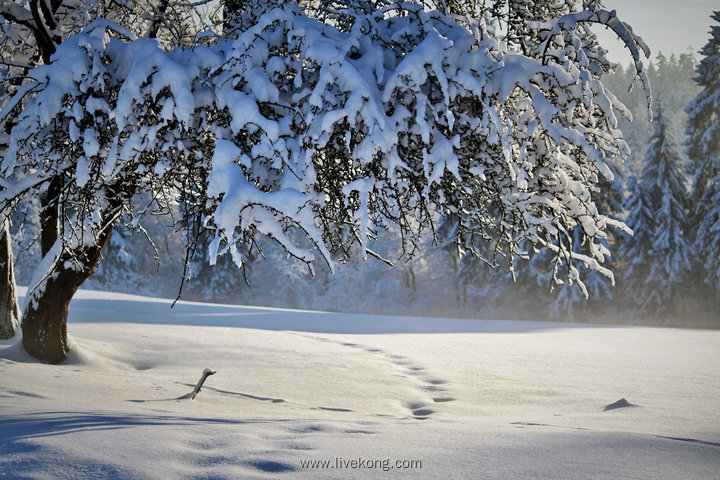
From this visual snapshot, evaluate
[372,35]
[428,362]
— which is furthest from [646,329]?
[372,35]

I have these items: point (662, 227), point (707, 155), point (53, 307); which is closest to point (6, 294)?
point (53, 307)

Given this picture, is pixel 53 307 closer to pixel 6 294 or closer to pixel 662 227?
pixel 6 294

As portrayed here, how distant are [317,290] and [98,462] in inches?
1694

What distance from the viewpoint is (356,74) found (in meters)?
4.28

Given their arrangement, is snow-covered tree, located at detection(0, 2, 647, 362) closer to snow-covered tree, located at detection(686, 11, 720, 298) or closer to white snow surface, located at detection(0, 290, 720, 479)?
white snow surface, located at detection(0, 290, 720, 479)

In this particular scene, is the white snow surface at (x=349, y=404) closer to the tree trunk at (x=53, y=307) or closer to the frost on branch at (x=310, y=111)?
the tree trunk at (x=53, y=307)

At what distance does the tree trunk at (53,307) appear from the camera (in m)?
7.09

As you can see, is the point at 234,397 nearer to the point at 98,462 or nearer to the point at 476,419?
the point at 476,419

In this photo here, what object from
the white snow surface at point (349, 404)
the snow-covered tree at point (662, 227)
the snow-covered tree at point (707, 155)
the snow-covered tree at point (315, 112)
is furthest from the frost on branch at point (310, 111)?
the snow-covered tree at point (662, 227)

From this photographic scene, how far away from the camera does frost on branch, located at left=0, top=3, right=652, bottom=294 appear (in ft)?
14.2

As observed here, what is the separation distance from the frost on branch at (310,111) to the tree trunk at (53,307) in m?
1.91

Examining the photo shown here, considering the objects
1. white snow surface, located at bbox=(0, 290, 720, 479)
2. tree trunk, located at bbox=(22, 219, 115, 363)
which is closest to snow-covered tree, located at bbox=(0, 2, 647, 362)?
white snow surface, located at bbox=(0, 290, 720, 479)

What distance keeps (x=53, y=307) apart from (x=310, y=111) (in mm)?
4824

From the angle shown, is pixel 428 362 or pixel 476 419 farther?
pixel 428 362
